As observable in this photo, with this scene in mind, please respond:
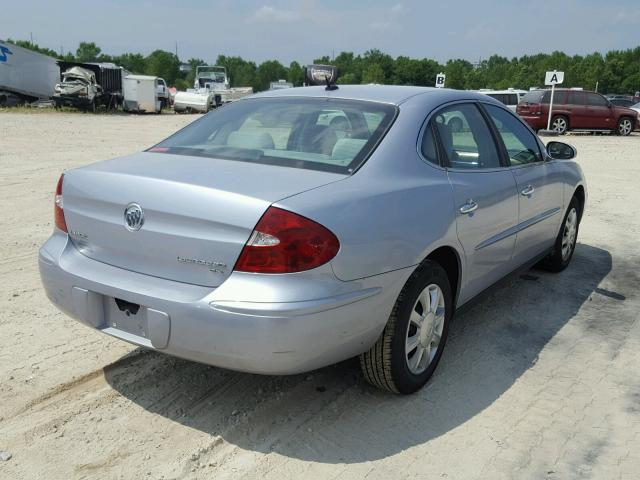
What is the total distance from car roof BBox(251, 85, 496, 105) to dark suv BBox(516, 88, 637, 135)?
791 inches

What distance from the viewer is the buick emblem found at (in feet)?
9.22

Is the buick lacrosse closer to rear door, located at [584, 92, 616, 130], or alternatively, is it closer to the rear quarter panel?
the rear quarter panel

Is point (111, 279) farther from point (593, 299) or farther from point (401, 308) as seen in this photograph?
point (593, 299)

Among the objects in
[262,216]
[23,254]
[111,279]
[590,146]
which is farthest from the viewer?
[590,146]

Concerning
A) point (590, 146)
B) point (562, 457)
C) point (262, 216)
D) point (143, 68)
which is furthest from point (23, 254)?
point (143, 68)

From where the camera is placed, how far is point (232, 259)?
2.62m

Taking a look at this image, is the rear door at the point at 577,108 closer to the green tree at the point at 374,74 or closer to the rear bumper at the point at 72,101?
the rear bumper at the point at 72,101

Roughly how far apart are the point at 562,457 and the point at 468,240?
1250 mm

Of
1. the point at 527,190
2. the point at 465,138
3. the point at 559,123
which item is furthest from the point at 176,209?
the point at 559,123

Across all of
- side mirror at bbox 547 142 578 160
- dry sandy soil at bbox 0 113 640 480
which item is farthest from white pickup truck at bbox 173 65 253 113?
dry sandy soil at bbox 0 113 640 480

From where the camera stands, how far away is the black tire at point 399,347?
310 centimetres

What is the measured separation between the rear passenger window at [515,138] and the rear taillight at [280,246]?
88.5 inches

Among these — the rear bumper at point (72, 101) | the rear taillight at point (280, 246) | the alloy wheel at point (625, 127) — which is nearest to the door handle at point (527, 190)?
the rear taillight at point (280, 246)

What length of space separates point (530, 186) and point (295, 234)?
251cm
